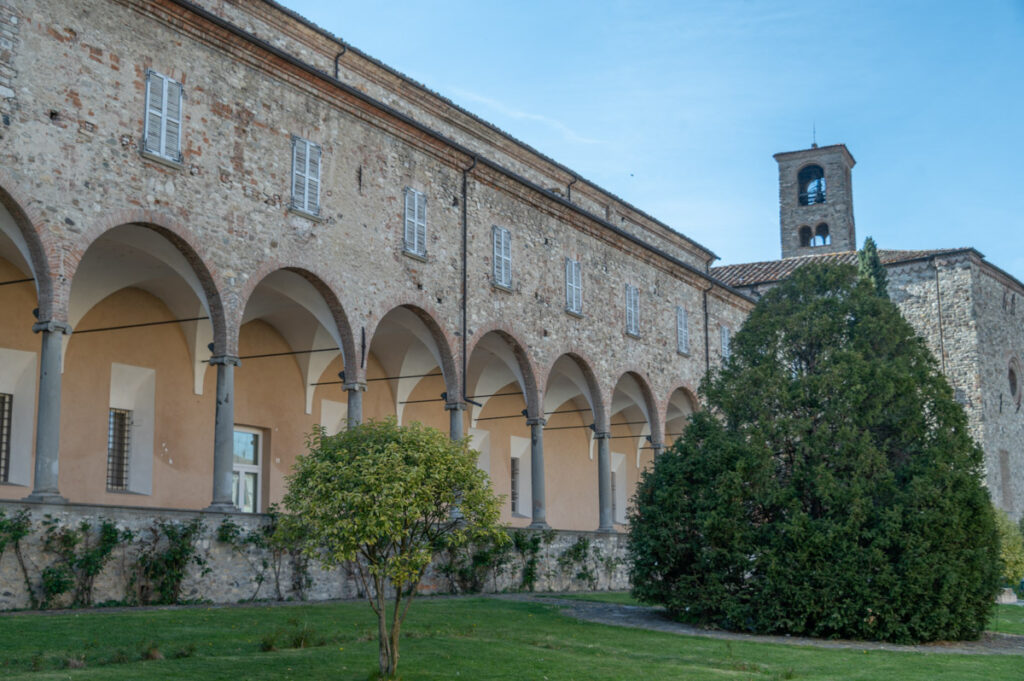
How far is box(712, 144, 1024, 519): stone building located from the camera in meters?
37.6

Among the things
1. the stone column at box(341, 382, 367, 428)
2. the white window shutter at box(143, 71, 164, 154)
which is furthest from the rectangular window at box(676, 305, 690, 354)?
the white window shutter at box(143, 71, 164, 154)

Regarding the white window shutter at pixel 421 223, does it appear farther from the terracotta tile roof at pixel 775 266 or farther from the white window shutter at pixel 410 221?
the terracotta tile roof at pixel 775 266

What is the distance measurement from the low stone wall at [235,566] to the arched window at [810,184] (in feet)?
99.3

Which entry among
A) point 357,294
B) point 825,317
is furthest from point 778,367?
point 357,294

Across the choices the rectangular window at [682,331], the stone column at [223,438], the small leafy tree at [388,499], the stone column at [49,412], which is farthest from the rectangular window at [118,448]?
the rectangular window at [682,331]

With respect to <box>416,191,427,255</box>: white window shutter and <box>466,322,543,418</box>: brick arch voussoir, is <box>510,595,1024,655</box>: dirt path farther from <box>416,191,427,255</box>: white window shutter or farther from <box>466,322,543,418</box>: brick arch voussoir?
<box>416,191,427,255</box>: white window shutter

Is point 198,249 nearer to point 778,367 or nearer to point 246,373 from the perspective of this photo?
point 246,373

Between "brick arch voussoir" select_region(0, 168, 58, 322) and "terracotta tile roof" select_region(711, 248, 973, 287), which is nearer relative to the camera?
"brick arch voussoir" select_region(0, 168, 58, 322)

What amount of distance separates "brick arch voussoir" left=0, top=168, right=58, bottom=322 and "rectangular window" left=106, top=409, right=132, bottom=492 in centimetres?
555

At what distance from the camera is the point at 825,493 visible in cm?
1338

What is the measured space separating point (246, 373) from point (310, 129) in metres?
5.62

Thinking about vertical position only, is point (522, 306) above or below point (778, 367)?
above

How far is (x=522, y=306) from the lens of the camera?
69.8ft

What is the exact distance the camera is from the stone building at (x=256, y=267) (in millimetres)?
13375
